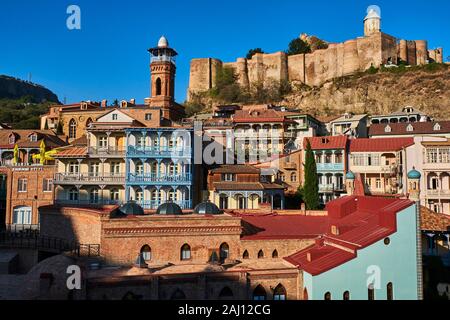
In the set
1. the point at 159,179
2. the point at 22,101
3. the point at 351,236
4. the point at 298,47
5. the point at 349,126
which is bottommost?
the point at 351,236

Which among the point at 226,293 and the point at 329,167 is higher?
the point at 329,167

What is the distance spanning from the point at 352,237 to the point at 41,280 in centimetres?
1705

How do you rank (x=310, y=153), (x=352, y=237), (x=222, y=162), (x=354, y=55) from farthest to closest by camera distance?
1. (x=354, y=55)
2. (x=222, y=162)
3. (x=310, y=153)
4. (x=352, y=237)

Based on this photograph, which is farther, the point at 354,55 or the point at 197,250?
the point at 354,55

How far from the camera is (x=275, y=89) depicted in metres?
92.6

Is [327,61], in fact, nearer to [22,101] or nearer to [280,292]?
[280,292]

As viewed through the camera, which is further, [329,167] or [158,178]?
[329,167]

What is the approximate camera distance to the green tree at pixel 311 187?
4238 cm

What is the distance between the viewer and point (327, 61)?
93500 millimetres

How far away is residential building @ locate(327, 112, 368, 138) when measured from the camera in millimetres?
56875

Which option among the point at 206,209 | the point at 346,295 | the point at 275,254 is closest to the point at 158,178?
the point at 206,209

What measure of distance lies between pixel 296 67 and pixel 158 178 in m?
65.1
